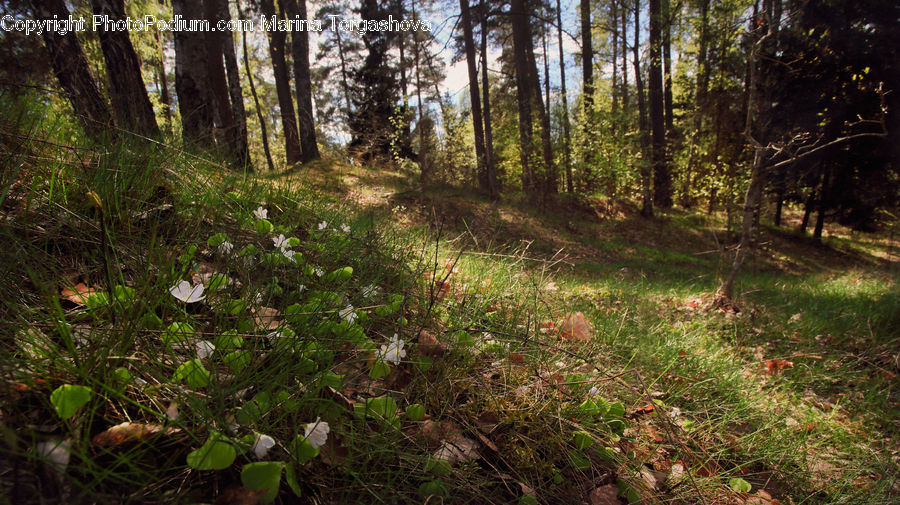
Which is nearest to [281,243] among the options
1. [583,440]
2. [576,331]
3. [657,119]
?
[583,440]

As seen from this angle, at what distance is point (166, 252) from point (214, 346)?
568 mm

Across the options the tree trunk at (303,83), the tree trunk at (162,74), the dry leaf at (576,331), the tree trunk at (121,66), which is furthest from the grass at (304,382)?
the tree trunk at (162,74)

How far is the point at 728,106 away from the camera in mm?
12695

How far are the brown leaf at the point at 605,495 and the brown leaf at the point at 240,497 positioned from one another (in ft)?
3.00

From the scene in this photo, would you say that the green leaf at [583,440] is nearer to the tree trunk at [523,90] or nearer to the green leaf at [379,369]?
the green leaf at [379,369]

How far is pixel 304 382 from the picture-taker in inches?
39.6

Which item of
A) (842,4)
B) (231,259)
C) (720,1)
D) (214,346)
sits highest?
(720,1)

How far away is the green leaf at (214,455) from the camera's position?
692 mm

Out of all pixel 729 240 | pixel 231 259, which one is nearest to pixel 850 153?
pixel 729 240

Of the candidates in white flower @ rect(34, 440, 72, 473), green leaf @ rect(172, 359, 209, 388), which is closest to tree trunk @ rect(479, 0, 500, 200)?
green leaf @ rect(172, 359, 209, 388)

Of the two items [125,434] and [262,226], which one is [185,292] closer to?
[125,434]

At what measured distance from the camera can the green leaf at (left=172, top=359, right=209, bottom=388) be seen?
0.85 m

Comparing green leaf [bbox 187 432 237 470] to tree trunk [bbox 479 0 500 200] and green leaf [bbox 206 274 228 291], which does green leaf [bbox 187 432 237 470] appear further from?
tree trunk [bbox 479 0 500 200]

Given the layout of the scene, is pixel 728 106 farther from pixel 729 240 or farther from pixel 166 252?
pixel 166 252
